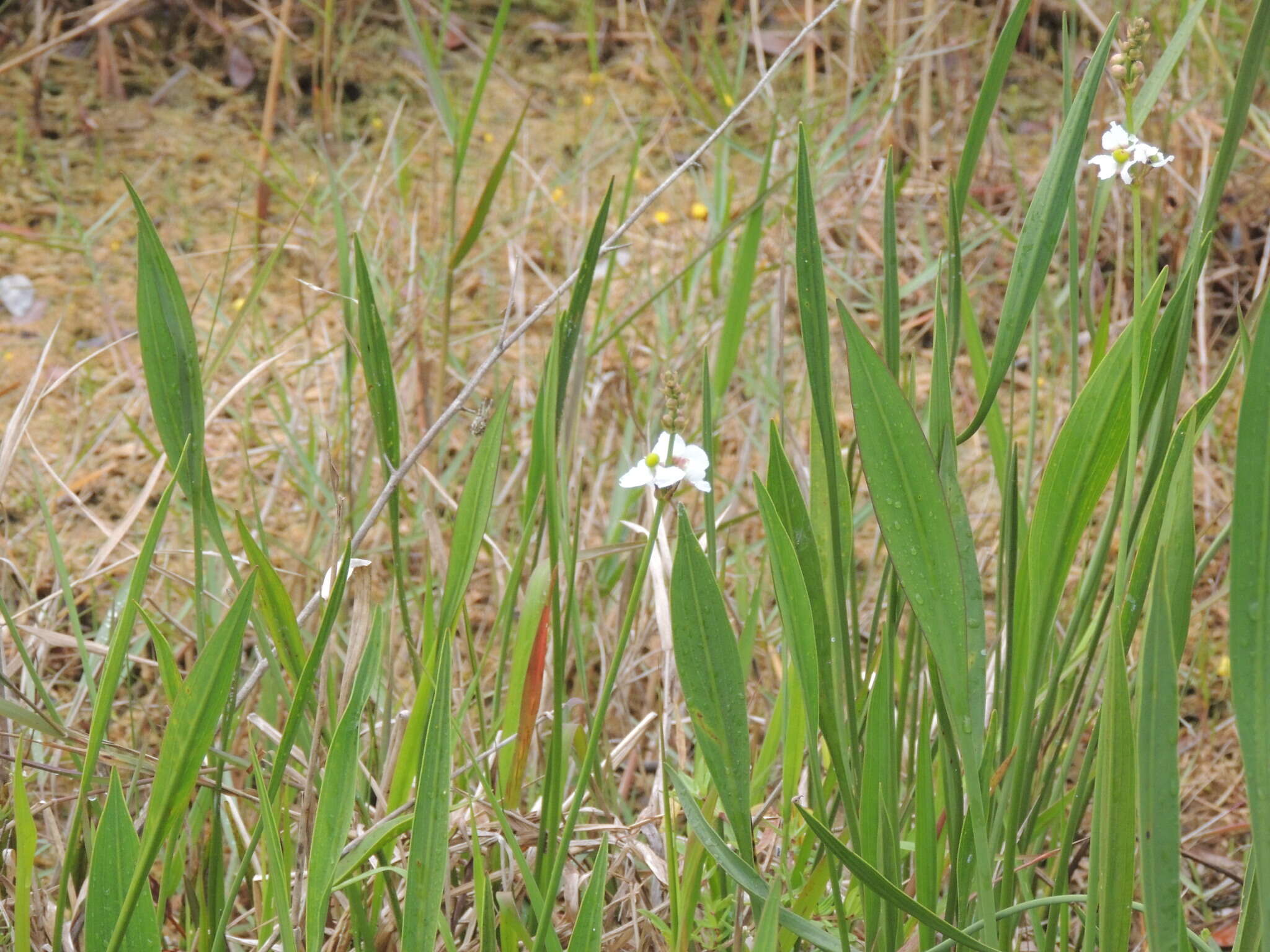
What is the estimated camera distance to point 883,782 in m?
0.63

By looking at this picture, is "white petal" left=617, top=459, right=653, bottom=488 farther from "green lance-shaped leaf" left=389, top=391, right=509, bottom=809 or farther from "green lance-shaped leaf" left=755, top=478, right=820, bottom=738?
"green lance-shaped leaf" left=389, top=391, right=509, bottom=809

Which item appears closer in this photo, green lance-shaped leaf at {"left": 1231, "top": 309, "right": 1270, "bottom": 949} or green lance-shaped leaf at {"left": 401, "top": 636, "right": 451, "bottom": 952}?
green lance-shaped leaf at {"left": 1231, "top": 309, "right": 1270, "bottom": 949}

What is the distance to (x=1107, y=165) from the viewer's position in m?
0.57

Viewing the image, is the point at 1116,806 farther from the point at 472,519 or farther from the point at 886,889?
the point at 472,519

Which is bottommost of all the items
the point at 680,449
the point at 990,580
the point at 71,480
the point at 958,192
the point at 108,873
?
the point at 71,480

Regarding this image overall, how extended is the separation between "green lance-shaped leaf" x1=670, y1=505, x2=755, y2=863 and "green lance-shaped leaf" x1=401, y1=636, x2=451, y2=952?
0.37ft

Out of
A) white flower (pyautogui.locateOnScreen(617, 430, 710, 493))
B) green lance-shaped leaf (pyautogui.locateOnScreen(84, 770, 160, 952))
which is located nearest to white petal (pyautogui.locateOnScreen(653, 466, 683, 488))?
white flower (pyautogui.locateOnScreen(617, 430, 710, 493))

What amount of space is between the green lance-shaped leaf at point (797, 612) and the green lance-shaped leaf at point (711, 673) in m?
0.03

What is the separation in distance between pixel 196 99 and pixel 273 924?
200 cm

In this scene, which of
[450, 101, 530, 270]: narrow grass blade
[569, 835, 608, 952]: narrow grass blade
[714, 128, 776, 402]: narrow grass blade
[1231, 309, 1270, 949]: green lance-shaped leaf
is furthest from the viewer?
[714, 128, 776, 402]: narrow grass blade

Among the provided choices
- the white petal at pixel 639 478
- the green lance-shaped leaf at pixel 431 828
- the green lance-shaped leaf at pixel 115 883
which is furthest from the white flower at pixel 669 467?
the green lance-shaped leaf at pixel 115 883

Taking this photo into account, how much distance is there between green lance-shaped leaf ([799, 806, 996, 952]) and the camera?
512 mm

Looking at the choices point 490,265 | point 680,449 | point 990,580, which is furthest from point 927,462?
point 490,265

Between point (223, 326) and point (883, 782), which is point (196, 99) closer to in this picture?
point (223, 326)
